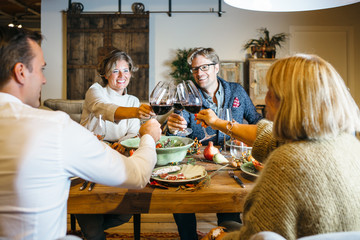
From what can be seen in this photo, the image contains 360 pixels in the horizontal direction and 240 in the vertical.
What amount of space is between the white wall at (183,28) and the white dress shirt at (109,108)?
2.92 metres

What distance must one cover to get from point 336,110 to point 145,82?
468cm

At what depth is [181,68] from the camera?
5055 mm

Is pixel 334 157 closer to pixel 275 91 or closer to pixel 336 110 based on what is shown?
pixel 336 110

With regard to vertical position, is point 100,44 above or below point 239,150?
above

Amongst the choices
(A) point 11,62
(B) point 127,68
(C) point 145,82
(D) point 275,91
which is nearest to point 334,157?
(D) point 275,91

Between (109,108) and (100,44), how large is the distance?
383 cm

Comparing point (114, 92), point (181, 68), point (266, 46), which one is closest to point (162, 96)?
point (114, 92)

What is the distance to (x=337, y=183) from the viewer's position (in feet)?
2.18

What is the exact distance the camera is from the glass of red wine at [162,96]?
133 cm

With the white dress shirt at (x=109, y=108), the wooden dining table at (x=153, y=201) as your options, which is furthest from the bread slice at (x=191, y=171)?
the white dress shirt at (x=109, y=108)

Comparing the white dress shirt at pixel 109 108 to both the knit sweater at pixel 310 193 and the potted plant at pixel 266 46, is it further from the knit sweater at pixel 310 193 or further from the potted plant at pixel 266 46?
the potted plant at pixel 266 46

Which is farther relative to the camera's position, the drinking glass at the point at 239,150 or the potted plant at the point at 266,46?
the potted plant at the point at 266,46

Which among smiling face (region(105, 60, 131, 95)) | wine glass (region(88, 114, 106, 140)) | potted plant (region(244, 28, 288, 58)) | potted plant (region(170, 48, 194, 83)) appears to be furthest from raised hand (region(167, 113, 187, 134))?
potted plant (region(244, 28, 288, 58))

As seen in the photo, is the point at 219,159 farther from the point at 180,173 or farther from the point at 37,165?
the point at 37,165
